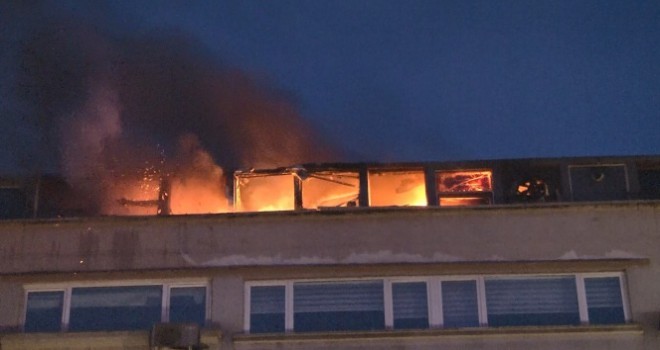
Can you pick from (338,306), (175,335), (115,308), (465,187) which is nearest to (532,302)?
(465,187)

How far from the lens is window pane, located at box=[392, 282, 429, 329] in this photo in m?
12.0

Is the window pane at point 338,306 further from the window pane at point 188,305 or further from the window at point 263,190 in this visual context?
the window at point 263,190

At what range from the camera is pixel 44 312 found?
12.4m

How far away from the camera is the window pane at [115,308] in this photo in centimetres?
1219

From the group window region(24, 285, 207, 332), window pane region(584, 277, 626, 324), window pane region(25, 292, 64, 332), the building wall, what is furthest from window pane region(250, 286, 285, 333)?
window pane region(584, 277, 626, 324)

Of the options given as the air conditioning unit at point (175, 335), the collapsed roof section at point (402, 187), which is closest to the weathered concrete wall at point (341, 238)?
the air conditioning unit at point (175, 335)

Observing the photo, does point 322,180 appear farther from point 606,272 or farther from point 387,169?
point 606,272

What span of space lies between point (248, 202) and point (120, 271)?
271 centimetres

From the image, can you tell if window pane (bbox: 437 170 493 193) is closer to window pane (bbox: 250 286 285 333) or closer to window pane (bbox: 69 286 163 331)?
window pane (bbox: 250 286 285 333)

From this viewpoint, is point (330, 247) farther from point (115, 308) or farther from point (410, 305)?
point (115, 308)

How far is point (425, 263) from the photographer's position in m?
12.2

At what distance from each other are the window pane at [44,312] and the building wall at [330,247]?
0.57 feet

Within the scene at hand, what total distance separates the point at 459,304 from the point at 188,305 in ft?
13.8

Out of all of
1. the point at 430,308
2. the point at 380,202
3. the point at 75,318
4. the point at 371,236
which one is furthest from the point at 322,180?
the point at 75,318
